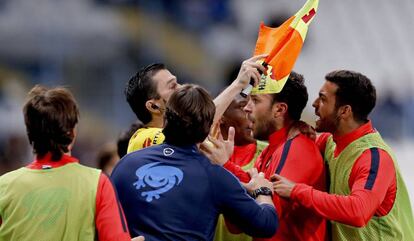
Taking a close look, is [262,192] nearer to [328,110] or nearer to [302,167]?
[302,167]

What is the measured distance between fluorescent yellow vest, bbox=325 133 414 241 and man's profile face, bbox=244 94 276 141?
0.39 m

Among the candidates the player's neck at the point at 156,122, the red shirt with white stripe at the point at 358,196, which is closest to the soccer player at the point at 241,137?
the player's neck at the point at 156,122

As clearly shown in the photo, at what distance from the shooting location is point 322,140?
532 cm

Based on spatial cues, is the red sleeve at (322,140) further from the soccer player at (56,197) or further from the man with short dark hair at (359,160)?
the soccer player at (56,197)

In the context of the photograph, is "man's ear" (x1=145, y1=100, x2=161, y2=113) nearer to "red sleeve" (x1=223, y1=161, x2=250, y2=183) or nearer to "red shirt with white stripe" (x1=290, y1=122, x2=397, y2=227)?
"red sleeve" (x1=223, y1=161, x2=250, y2=183)

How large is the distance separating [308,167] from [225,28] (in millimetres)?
10349

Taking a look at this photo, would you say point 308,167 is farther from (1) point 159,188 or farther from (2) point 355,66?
(2) point 355,66

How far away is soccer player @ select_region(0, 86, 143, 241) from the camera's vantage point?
4.08m

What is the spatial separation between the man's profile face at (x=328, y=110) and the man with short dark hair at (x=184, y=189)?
0.87 meters

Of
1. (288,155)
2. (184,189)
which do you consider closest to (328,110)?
(288,155)

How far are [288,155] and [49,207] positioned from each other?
4.44 feet

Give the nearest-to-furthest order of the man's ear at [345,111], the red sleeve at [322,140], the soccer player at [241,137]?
the man's ear at [345,111], the red sleeve at [322,140], the soccer player at [241,137]

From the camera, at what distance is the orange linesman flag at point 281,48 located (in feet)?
16.0

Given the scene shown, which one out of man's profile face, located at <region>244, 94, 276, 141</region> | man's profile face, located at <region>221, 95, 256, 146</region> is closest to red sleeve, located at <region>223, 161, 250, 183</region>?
man's profile face, located at <region>244, 94, 276, 141</region>
